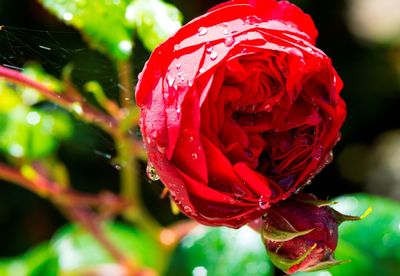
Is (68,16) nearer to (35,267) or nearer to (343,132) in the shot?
(35,267)

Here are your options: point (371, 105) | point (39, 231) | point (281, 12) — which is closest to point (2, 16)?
point (39, 231)

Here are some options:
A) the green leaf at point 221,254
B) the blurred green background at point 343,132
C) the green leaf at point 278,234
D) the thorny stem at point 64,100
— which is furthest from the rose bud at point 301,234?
the blurred green background at point 343,132

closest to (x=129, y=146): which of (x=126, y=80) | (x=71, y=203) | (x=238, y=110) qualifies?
(x=126, y=80)

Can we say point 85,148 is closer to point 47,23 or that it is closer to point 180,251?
point 47,23

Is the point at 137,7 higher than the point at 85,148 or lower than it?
higher

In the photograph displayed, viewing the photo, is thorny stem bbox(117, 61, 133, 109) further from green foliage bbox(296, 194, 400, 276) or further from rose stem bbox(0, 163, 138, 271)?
green foliage bbox(296, 194, 400, 276)
